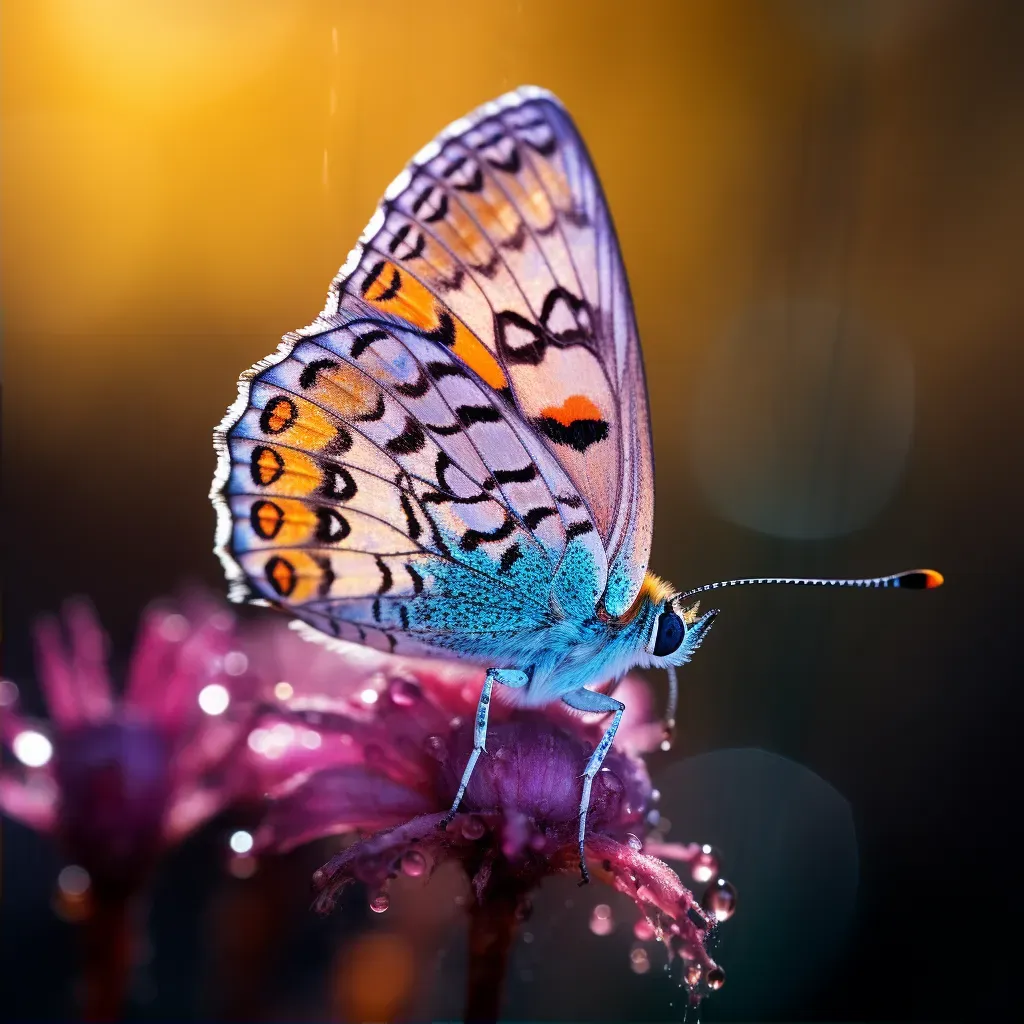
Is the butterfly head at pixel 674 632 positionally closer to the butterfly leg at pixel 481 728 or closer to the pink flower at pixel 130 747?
the butterfly leg at pixel 481 728

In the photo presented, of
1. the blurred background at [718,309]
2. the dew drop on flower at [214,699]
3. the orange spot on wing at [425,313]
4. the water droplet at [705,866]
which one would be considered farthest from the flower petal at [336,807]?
the blurred background at [718,309]

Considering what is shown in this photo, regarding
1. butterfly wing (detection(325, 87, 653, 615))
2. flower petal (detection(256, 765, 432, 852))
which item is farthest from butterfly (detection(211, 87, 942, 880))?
flower petal (detection(256, 765, 432, 852))

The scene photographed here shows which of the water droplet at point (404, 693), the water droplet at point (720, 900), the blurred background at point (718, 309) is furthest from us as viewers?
the blurred background at point (718, 309)

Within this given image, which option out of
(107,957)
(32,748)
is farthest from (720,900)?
(32,748)

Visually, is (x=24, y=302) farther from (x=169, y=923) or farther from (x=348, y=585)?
(x=348, y=585)

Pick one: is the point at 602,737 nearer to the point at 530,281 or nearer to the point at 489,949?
the point at 489,949

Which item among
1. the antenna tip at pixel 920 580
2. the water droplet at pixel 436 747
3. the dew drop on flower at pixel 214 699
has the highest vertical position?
the antenna tip at pixel 920 580

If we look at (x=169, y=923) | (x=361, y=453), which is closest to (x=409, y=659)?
(x=361, y=453)
